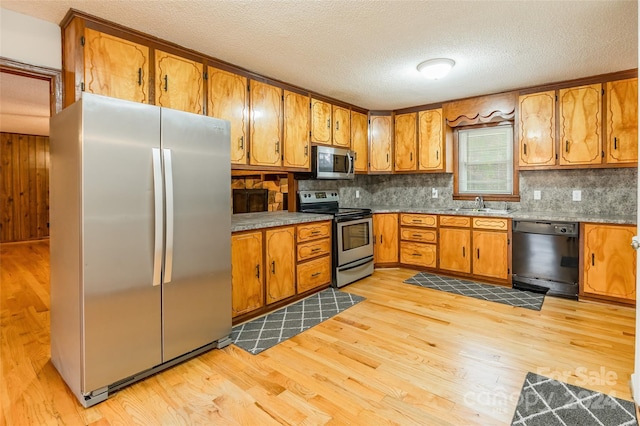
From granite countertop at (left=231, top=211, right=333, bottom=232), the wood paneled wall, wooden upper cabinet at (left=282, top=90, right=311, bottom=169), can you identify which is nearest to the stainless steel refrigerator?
granite countertop at (left=231, top=211, right=333, bottom=232)

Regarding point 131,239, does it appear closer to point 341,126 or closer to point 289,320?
point 289,320

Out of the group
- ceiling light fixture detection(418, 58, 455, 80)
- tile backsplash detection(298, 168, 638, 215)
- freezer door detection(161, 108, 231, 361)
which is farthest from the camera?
tile backsplash detection(298, 168, 638, 215)

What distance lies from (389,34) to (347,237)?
2.25m

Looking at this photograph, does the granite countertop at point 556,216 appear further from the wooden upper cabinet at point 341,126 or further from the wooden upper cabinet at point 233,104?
the wooden upper cabinet at point 233,104

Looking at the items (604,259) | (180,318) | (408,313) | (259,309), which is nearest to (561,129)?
(604,259)

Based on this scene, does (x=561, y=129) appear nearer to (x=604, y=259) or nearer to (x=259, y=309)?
(x=604, y=259)

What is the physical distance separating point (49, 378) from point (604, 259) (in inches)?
186

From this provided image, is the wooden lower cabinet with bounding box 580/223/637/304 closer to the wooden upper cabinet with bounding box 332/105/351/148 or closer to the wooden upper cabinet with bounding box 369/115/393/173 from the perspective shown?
the wooden upper cabinet with bounding box 369/115/393/173

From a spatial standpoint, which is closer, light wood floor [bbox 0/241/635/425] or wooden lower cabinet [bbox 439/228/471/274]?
light wood floor [bbox 0/241/635/425]

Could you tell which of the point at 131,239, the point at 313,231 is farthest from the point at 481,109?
the point at 131,239

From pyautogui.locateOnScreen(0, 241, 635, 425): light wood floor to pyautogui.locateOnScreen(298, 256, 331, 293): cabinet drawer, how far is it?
2.03 feet

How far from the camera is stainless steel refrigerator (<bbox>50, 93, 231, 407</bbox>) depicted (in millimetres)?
1843

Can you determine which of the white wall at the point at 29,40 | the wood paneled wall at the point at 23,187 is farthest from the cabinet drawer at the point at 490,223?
the wood paneled wall at the point at 23,187

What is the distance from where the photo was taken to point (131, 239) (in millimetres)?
1977
